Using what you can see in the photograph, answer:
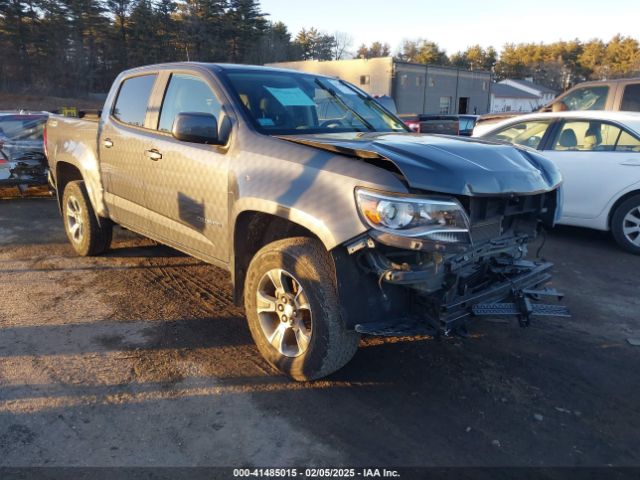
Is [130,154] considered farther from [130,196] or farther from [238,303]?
[238,303]

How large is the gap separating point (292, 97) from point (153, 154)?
1.28 m

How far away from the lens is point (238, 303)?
382 cm

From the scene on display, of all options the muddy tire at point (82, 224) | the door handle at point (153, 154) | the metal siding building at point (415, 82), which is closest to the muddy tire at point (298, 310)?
the door handle at point (153, 154)

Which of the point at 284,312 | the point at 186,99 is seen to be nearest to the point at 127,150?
the point at 186,99

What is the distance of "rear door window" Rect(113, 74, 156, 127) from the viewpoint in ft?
15.9

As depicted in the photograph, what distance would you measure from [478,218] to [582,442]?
1.36 m

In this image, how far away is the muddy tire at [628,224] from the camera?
6.50 meters

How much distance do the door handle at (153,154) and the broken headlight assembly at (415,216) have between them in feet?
7.34

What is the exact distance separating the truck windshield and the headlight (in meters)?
1.23

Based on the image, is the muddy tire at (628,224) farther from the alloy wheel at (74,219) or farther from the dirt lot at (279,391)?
the alloy wheel at (74,219)

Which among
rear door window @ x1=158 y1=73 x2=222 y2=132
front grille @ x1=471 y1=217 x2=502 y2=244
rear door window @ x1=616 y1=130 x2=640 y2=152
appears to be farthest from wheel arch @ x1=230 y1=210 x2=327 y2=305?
rear door window @ x1=616 y1=130 x2=640 y2=152

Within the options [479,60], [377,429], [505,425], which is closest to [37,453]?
[377,429]

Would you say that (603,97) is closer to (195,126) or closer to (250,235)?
(250,235)

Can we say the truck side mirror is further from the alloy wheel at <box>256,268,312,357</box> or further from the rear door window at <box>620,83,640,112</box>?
the rear door window at <box>620,83,640,112</box>
